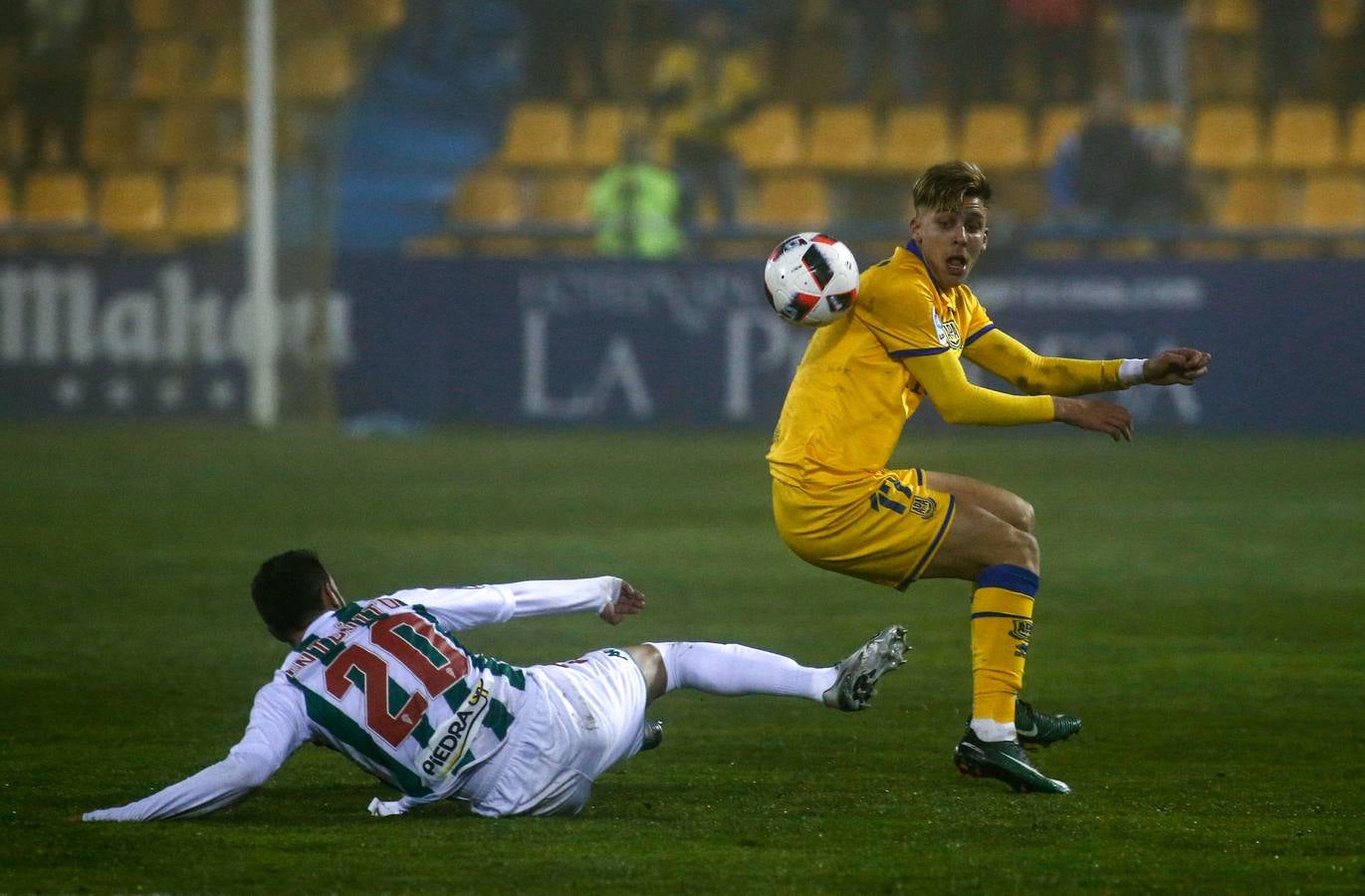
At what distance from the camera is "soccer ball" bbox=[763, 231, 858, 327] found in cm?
574

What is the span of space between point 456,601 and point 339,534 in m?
6.49

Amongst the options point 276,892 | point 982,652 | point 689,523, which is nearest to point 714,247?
point 689,523

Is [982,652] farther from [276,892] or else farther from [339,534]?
[339,534]

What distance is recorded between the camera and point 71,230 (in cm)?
2023

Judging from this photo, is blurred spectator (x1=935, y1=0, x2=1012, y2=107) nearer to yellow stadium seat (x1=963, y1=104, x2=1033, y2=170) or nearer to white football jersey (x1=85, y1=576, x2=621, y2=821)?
yellow stadium seat (x1=963, y1=104, x2=1033, y2=170)

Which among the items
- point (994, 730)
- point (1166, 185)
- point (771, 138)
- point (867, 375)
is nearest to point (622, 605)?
point (867, 375)

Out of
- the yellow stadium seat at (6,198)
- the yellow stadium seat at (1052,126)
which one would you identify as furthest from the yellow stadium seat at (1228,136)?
the yellow stadium seat at (6,198)

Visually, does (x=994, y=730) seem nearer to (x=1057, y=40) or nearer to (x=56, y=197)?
(x=1057, y=40)

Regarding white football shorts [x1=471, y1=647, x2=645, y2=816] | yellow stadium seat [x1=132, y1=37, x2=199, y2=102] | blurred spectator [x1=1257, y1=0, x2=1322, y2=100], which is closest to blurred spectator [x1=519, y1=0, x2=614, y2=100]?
yellow stadium seat [x1=132, y1=37, x2=199, y2=102]

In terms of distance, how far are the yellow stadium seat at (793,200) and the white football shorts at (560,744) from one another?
16027mm

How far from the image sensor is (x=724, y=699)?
7.36 metres

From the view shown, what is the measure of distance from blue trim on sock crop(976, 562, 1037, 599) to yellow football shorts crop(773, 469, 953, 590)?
17 cm

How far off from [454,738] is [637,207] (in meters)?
15.5

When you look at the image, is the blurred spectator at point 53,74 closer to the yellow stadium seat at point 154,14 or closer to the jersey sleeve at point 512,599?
the yellow stadium seat at point 154,14
